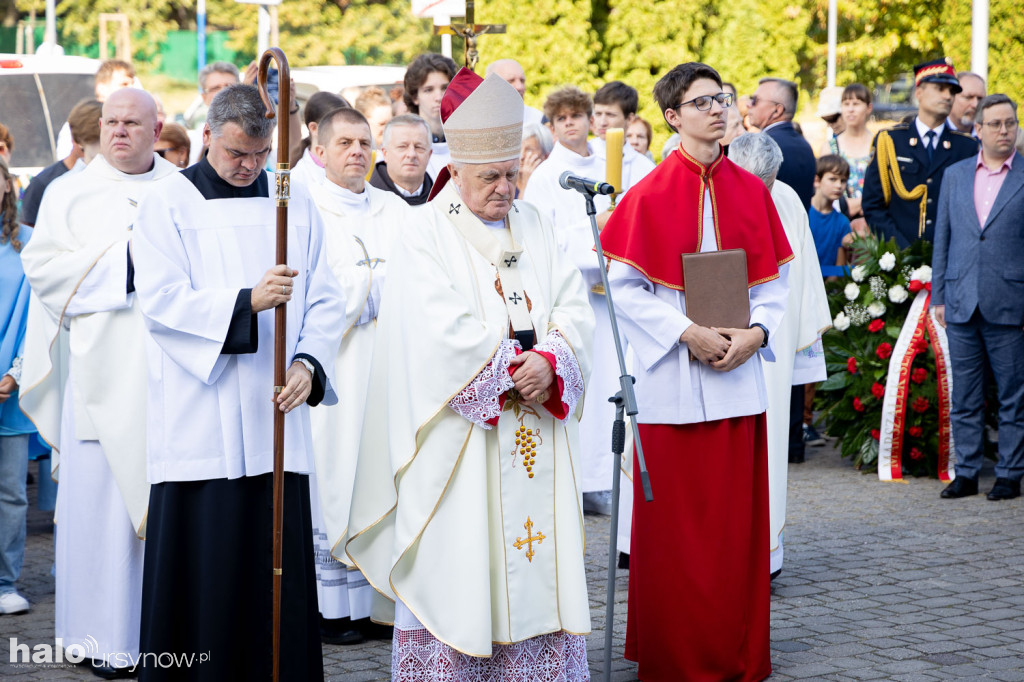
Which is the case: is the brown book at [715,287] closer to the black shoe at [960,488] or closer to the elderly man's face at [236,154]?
the elderly man's face at [236,154]

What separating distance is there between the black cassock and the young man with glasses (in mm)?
1427

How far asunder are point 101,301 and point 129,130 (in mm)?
767

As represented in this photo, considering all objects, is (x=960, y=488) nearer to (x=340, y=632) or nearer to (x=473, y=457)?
(x=340, y=632)

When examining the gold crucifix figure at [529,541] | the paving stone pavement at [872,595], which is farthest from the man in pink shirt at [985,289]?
the gold crucifix figure at [529,541]

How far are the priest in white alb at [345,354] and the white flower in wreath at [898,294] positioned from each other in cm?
482

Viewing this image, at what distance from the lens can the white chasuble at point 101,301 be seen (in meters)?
5.53

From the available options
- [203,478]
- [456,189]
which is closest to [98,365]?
[203,478]

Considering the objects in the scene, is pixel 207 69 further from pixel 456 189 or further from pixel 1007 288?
pixel 1007 288

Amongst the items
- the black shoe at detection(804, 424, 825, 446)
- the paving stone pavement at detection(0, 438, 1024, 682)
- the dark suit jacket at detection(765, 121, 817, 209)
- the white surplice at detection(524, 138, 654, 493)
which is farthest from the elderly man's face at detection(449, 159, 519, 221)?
the black shoe at detection(804, 424, 825, 446)

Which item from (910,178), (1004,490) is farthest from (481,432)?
(910,178)

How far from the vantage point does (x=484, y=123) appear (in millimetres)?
4711

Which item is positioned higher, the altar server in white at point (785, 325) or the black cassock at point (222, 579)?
the altar server in white at point (785, 325)

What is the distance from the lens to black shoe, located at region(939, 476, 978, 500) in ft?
28.9

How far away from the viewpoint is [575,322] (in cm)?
490
